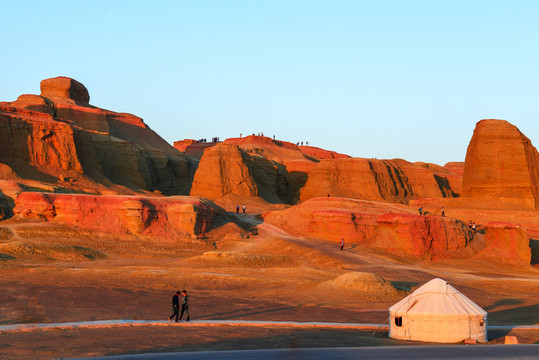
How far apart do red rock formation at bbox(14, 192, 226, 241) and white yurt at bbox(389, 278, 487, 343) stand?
82.4 ft

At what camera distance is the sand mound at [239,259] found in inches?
1459

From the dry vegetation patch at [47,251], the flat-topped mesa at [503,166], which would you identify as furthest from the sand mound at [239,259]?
the flat-topped mesa at [503,166]

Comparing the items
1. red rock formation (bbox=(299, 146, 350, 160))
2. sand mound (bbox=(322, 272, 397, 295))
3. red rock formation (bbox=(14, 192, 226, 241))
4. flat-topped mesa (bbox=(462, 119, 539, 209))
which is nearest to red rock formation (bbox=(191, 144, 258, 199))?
red rock formation (bbox=(14, 192, 226, 241))

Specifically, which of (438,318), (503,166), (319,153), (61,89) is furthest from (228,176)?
(319,153)

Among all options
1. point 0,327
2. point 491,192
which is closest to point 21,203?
point 0,327

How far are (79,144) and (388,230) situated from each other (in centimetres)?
3695

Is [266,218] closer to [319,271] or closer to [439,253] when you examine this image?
[439,253]

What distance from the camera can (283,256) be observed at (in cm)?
4103

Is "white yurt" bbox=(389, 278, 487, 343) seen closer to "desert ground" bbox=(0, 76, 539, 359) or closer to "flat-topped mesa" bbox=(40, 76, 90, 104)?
"desert ground" bbox=(0, 76, 539, 359)

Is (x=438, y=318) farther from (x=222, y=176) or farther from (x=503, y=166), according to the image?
(x=222, y=176)

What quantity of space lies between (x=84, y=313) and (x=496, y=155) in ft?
157

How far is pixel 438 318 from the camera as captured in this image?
20031 millimetres

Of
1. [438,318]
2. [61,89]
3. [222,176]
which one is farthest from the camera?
[61,89]

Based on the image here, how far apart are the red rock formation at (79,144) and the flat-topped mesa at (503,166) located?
124 feet
